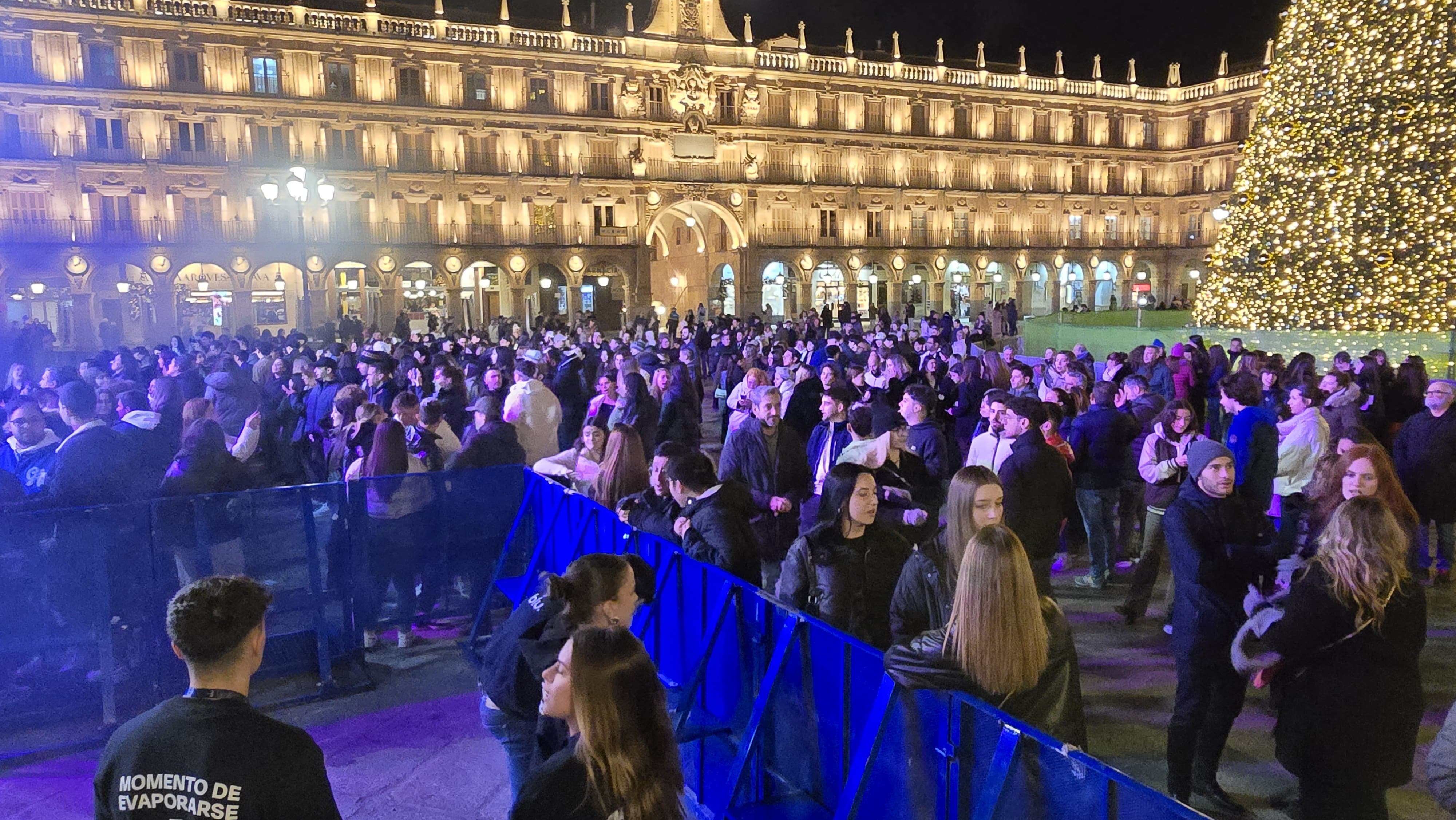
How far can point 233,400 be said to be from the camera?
9.75 meters

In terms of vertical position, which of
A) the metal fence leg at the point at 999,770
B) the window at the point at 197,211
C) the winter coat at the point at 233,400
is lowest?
the metal fence leg at the point at 999,770

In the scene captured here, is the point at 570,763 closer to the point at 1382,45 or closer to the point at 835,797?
the point at 835,797

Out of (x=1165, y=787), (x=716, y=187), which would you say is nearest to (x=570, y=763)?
(x=1165, y=787)

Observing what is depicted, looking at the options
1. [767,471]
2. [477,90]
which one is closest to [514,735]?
[767,471]

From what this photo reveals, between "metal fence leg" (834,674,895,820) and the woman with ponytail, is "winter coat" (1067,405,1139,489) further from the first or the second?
the woman with ponytail

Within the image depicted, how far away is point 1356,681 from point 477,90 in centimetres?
4303

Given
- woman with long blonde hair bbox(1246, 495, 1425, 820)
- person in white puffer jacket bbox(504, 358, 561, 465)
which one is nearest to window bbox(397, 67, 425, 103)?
person in white puffer jacket bbox(504, 358, 561, 465)

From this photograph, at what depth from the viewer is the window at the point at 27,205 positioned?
34281 millimetres

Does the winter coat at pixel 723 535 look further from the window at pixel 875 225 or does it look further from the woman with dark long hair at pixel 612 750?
the window at pixel 875 225

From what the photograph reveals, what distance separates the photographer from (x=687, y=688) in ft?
16.4

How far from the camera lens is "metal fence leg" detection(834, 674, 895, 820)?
345cm

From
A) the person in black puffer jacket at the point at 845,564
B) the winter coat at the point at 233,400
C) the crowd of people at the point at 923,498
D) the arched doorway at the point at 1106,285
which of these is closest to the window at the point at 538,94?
the crowd of people at the point at 923,498

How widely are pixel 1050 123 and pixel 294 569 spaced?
55978 mm

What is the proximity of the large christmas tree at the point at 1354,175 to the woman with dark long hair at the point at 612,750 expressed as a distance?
700 inches
